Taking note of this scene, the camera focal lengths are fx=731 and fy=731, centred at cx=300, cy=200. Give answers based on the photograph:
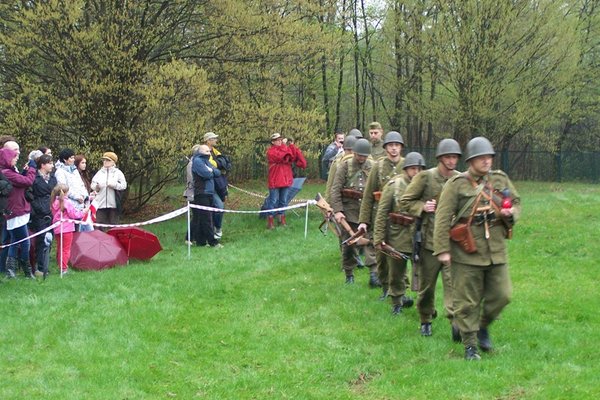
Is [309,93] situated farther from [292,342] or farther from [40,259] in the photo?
[292,342]

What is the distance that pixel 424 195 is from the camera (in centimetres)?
795

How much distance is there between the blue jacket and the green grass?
2.19 m

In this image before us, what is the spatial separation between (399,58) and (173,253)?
20.8 metres

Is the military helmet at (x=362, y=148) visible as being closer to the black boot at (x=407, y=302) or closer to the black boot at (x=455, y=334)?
the black boot at (x=407, y=302)

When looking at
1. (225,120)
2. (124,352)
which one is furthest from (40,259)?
(225,120)

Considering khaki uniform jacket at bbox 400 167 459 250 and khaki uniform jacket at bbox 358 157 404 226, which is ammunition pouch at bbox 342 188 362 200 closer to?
khaki uniform jacket at bbox 358 157 404 226

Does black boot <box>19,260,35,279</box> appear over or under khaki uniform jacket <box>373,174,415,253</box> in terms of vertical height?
under

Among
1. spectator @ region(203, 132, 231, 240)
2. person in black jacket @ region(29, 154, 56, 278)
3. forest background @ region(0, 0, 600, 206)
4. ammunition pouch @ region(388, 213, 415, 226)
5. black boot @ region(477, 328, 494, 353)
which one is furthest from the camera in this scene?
forest background @ region(0, 0, 600, 206)

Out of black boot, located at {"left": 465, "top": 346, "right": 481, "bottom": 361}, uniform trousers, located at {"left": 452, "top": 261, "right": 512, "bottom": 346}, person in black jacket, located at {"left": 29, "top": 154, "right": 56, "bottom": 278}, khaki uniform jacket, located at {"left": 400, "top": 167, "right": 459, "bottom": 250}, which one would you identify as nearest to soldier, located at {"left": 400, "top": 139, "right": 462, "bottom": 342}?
khaki uniform jacket, located at {"left": 400, "top": 167, "right": 459, "bottom": 250}

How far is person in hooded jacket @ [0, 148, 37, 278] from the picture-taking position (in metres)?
10.6

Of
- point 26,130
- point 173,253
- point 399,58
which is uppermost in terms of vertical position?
point 399,58

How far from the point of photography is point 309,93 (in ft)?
117

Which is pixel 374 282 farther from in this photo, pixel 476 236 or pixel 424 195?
pixel 476 236

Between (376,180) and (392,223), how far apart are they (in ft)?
3.00
